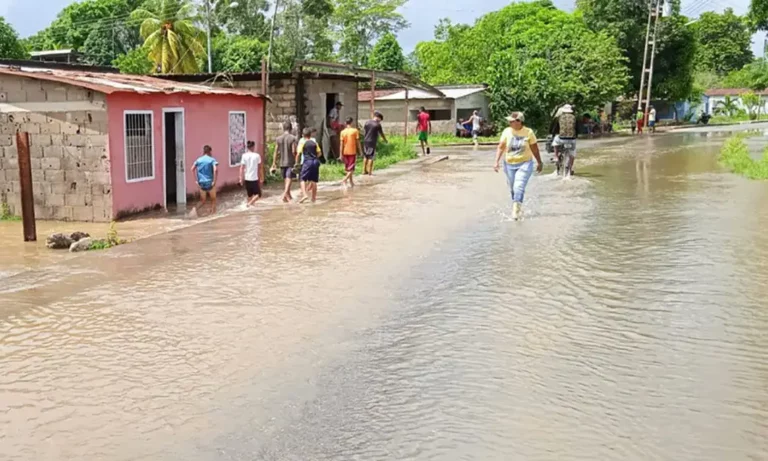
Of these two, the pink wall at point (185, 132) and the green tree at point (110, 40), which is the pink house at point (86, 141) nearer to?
the pink wall at point (185, 132)

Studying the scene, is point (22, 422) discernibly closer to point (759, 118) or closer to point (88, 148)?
point (88, 148)

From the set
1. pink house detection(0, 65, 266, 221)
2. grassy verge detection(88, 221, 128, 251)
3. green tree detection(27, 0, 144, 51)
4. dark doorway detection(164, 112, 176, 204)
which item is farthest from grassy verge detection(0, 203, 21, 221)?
green tree detection(27, 0, 144, 51)

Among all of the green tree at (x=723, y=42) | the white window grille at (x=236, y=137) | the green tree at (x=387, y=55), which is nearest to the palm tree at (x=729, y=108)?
the green tree at (x=723, y=42)

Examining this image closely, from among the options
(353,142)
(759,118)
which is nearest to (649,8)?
(759,118)

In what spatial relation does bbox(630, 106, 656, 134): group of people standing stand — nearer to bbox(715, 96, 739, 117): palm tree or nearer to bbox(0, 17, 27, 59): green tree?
bbox(715, 96, 739, 117): palm tree

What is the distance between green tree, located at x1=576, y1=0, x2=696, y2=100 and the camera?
166 ft

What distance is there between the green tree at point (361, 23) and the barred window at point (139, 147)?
48650 mm

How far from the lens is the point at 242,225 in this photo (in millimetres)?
12883

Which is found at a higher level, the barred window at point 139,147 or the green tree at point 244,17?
the green tree at point 244,17

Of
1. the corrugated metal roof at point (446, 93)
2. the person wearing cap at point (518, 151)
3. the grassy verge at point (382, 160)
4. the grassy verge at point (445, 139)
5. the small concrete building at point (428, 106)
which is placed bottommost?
the grassy verge at point (382, 160)

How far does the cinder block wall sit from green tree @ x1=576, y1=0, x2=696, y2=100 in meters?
41.7

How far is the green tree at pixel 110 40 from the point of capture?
6022 cm

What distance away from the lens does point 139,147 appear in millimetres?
14164

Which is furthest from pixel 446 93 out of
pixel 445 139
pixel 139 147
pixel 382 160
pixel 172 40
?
pixel 139 147
